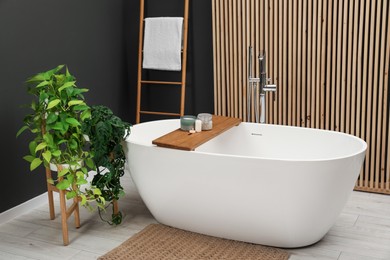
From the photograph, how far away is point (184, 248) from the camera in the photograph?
3.36 m

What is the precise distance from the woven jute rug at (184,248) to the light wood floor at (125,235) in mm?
107

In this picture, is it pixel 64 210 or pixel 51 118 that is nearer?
pixel 51 118

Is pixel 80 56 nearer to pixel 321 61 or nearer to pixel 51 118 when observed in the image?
pixel 51 118

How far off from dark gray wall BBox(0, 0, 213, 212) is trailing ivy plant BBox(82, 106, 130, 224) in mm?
646

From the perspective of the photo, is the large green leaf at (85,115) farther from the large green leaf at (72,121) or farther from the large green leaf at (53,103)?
the large green leaf at (53,103)

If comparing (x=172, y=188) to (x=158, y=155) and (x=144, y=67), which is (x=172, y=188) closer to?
(x=158, y=155)

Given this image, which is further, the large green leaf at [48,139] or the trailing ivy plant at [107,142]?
the trailing ivy plant at [107,142]

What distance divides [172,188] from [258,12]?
5.87 feet

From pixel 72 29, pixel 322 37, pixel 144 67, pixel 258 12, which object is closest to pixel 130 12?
pixel 144 67

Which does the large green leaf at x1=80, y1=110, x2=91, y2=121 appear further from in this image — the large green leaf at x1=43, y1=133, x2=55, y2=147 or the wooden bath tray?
the wooden bath tray

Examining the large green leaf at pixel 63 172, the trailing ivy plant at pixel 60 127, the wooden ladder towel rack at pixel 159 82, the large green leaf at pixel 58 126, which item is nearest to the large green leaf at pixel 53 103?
the trailing ivy plant at pixel 60 127

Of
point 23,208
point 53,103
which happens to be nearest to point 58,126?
point 53,103

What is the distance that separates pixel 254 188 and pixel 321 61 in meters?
1.58

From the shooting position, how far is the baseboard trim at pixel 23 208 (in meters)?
3.80
